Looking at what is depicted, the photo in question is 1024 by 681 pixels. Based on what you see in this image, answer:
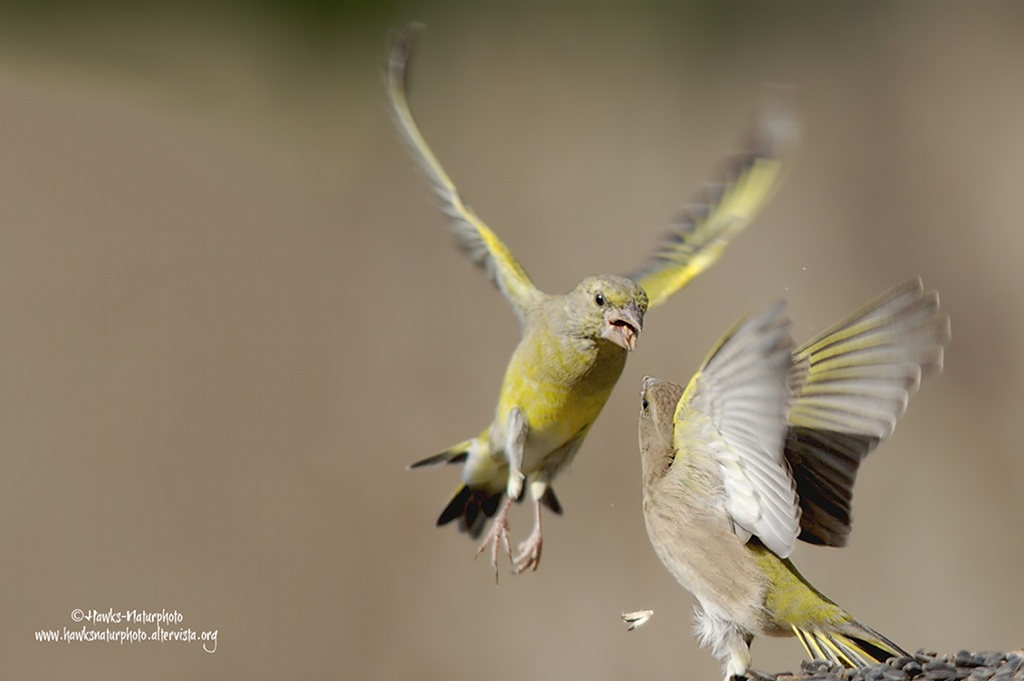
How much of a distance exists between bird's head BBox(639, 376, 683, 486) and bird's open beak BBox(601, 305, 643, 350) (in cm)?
28

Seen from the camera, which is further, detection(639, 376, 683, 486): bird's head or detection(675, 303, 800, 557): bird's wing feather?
detection(639, 376, 683, 486): bird's head

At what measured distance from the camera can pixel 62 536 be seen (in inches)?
239

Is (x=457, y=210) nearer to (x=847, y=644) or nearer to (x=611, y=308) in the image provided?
(x=611, y=308)

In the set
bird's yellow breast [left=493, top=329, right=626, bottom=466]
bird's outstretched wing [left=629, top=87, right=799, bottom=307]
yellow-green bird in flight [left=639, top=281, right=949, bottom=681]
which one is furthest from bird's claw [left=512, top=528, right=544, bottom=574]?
bird's outstretched wing [left=629, top=87, right=799, bottom=307]

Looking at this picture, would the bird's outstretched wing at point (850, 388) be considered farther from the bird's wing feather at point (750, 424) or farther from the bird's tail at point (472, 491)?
the bird's tail at point (472, 491)

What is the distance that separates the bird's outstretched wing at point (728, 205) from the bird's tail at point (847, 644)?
4.58 ft

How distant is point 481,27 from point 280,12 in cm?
133

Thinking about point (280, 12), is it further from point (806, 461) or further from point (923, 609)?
point (806, 461)

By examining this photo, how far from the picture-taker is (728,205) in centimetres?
414

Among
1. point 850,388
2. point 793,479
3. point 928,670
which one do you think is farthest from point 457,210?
point 928,670

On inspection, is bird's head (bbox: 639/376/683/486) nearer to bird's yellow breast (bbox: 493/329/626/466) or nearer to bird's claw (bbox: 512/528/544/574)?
bird's yellow breast (bbox: 493/329/626/466)

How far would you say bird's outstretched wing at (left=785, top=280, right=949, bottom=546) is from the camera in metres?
2.62

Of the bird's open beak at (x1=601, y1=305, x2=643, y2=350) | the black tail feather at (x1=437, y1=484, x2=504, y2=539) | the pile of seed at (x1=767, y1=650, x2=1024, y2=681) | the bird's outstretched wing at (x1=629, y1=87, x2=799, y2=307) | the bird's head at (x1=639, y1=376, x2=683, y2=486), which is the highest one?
the bird's outstretched wing at (x1=629, y1=87, x2=799, y2=307)

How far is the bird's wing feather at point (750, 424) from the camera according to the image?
2320mm
